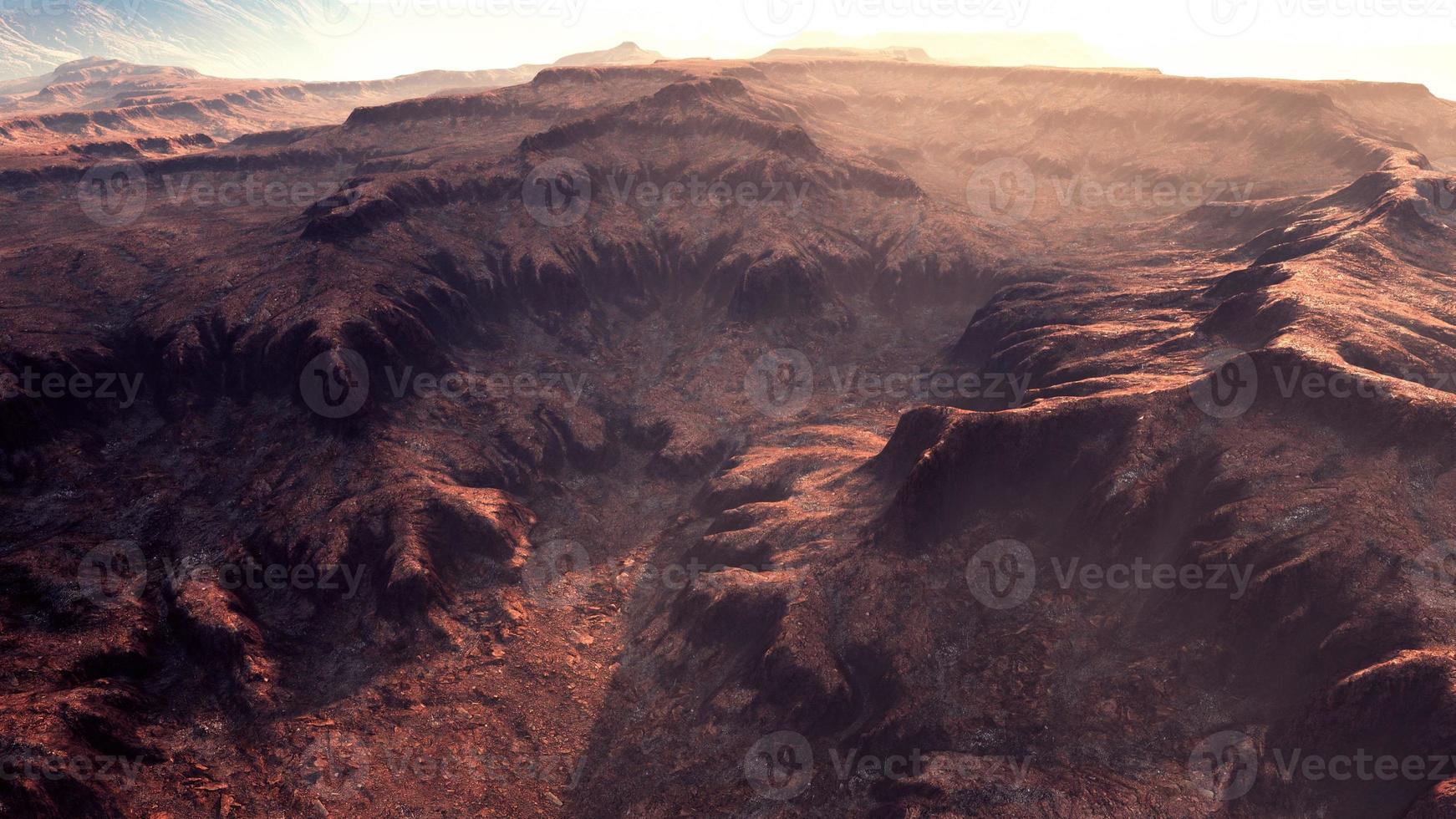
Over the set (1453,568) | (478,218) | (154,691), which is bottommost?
(154,691)

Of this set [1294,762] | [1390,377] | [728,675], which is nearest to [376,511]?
[728,675]

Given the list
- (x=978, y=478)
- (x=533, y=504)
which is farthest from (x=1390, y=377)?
(x=533, y=504)

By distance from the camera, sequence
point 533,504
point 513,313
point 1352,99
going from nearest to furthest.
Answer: point 533,504
point 513,313
point 1352,99

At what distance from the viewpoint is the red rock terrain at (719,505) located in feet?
110

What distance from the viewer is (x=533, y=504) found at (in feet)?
208

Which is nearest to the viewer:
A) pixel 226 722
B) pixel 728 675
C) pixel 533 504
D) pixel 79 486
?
pixel 226 722

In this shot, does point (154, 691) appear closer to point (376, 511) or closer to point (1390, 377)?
point (376, 511)

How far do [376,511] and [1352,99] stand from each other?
168 meters

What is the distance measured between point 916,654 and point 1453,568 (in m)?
28.0

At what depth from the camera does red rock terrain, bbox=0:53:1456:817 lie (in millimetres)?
33562

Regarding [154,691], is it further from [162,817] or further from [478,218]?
[478,218]

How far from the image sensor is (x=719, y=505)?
208ft

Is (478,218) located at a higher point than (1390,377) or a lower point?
higher

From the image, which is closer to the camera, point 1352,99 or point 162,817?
point 162,817
